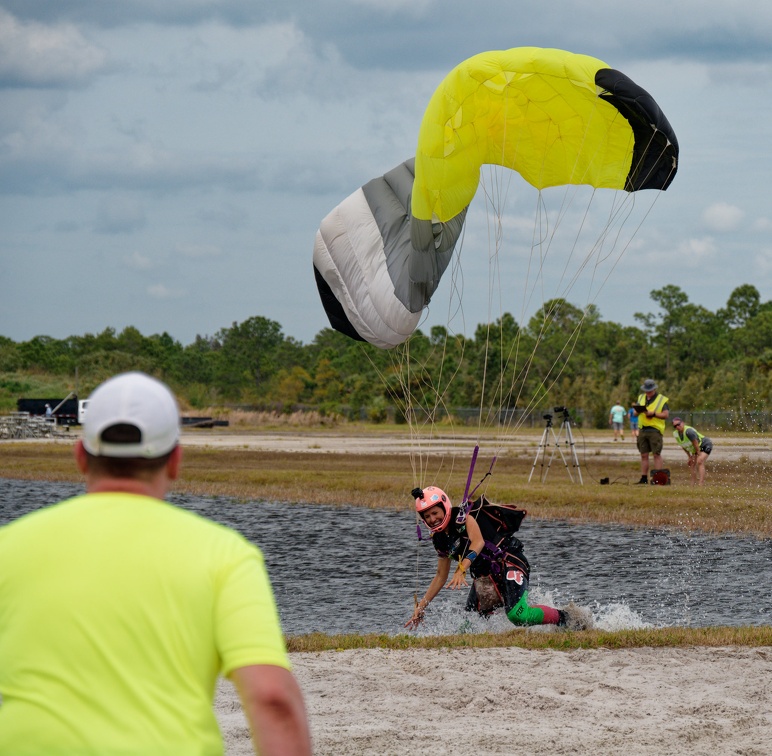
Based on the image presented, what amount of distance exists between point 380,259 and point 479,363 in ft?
209

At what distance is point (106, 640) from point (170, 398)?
53 cm

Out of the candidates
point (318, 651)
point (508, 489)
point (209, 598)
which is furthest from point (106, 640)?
point (508, 489)

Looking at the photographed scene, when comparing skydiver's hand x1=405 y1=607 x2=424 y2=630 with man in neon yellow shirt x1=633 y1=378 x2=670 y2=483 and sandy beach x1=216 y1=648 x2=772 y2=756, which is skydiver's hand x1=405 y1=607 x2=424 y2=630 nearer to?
sandy beach x1=216 y1=648 x2=772 y2=756

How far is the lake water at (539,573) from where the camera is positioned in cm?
1023

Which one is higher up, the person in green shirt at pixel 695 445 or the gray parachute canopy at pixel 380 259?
the gray parachute canopy at pixel 380 259


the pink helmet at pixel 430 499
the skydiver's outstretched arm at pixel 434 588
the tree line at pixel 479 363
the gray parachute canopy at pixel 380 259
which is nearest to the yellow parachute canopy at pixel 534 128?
the gray parachute canopy at pixel 380 259

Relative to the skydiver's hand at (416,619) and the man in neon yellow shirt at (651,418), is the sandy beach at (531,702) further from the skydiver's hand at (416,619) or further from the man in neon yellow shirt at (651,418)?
the man in neon yellow shirt at (651,418)

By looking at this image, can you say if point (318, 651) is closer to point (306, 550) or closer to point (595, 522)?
point (306, 550)

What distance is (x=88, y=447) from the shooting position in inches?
93.4

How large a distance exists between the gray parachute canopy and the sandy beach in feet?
13.5

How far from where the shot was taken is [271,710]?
2211 millimetres

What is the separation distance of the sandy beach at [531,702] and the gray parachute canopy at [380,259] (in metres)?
4.11

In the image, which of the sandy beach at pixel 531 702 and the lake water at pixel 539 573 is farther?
the lake water at pixel 539 573

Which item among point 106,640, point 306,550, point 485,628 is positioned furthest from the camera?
point 306,550
